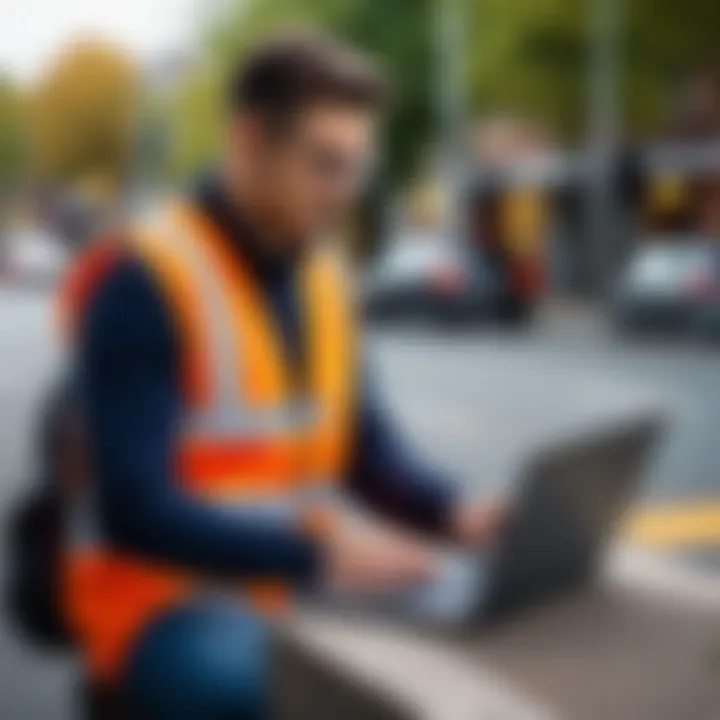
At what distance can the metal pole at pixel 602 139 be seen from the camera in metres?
8.77

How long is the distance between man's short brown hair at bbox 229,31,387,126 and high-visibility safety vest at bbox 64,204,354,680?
87 millimetres

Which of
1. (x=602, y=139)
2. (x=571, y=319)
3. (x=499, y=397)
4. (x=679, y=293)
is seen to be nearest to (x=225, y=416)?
(x=499, y=397)

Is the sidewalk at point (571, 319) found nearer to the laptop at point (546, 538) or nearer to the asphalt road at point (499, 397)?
the asphalt road at point (499, 397)

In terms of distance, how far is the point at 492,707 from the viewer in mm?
755

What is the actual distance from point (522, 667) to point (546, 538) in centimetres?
8

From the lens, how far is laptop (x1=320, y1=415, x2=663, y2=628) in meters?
0.85

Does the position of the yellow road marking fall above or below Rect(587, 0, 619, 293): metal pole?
below

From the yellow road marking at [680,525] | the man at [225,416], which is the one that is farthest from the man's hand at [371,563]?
the yellow road marking at [680,525]

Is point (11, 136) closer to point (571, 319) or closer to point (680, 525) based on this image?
point (680, 525)

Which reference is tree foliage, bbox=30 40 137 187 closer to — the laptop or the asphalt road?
the asphalt road

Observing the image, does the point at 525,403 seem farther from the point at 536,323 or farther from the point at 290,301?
the point at 290,301

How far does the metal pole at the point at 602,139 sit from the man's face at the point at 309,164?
24.9 ft

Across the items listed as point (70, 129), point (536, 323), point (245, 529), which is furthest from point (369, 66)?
point (536, 323)

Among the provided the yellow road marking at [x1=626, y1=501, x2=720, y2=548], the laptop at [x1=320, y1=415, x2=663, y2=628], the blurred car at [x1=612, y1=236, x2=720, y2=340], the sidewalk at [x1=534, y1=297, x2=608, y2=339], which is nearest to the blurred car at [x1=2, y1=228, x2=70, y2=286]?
the yellow road marking at [x1=626, y1=501, x2=720, y2=548]
